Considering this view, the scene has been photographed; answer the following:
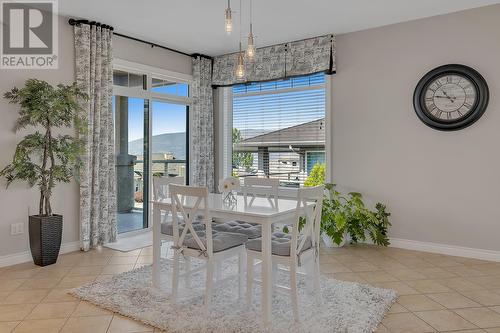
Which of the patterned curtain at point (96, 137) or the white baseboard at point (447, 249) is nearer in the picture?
the white baseboard at point (447, 249)

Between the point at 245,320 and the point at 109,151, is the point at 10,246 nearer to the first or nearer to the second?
the point at 109,151

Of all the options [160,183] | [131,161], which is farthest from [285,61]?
[160,183]

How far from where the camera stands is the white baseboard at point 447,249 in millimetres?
3984

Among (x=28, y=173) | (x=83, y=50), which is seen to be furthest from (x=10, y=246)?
(x=83, y=50)

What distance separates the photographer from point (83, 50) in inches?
168

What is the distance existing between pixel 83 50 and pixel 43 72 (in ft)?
1.62

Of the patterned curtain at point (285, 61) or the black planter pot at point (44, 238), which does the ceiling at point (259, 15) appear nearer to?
the patterned curtain at point (285, 61)

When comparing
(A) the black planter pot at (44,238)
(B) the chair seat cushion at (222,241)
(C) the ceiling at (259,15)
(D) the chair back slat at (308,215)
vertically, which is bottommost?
(A) the black planter pot at (44,238)

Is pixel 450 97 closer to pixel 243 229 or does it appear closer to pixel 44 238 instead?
pixel 243 229

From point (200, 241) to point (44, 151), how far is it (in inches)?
84.4

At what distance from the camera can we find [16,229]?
389 cm

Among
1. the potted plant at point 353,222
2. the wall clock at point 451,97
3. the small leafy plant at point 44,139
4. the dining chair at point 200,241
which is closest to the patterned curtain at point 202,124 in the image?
the small leafy plant at point 44,139

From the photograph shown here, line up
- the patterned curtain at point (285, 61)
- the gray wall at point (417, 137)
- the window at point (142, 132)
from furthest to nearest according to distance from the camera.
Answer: the window at point (142, 132)
the patterned curtain at point (285, 61)
the gray wall at point (417, 137)

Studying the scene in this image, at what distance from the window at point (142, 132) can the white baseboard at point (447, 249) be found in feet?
10.8
